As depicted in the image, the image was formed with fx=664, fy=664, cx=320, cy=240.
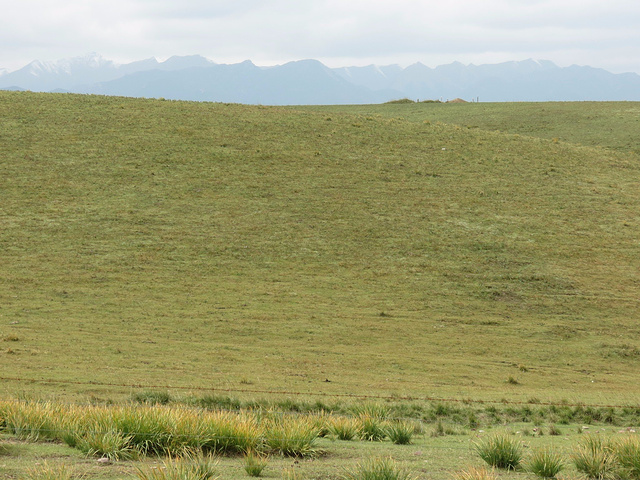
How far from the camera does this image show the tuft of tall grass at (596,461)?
8359 mm

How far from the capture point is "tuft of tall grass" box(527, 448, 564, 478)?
327 inches

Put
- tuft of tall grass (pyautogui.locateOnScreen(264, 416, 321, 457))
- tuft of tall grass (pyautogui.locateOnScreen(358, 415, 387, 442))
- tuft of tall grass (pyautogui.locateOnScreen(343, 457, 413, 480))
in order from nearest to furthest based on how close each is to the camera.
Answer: tuft of tall grass (pyautogui.locateOnScreen(343, 457, 413, 480)), tuft of tall grass (pyautogui.locateOnScreen(264, 416, 321, 457)), tuft of tall grass (pyautogui.locateOnScreen(358, 415, 387, 442))

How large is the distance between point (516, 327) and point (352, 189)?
1647 centimetres

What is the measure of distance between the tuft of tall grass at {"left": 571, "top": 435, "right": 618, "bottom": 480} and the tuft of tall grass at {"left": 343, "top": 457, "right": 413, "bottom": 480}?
7.97 feet

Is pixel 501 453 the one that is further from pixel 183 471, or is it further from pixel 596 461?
pixel 183 471

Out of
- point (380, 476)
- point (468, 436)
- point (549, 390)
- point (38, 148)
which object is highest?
point (38, 148)

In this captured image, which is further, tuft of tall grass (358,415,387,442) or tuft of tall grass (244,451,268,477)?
tuft of tall grass (358,415,387,442)

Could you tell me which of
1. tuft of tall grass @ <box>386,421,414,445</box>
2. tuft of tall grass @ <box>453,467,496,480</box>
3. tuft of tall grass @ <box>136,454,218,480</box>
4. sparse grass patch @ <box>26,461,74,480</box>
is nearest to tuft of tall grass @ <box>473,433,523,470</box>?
tuft of tall grass @ <box>453,467,496,480</box>

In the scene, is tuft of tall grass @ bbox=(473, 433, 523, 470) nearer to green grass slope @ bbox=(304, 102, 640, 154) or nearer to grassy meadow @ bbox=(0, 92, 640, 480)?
grassy meadow @ bbox=(0, 92, 640, 480)

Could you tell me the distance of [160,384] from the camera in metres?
15.8

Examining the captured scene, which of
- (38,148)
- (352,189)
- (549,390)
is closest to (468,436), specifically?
(549,390)

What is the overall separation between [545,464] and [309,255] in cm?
2205

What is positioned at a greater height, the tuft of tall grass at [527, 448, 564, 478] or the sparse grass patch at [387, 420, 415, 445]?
the tuft of tall grass at [527, 448, 564, 478]

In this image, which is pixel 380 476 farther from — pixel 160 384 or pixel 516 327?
pixel 516 327
